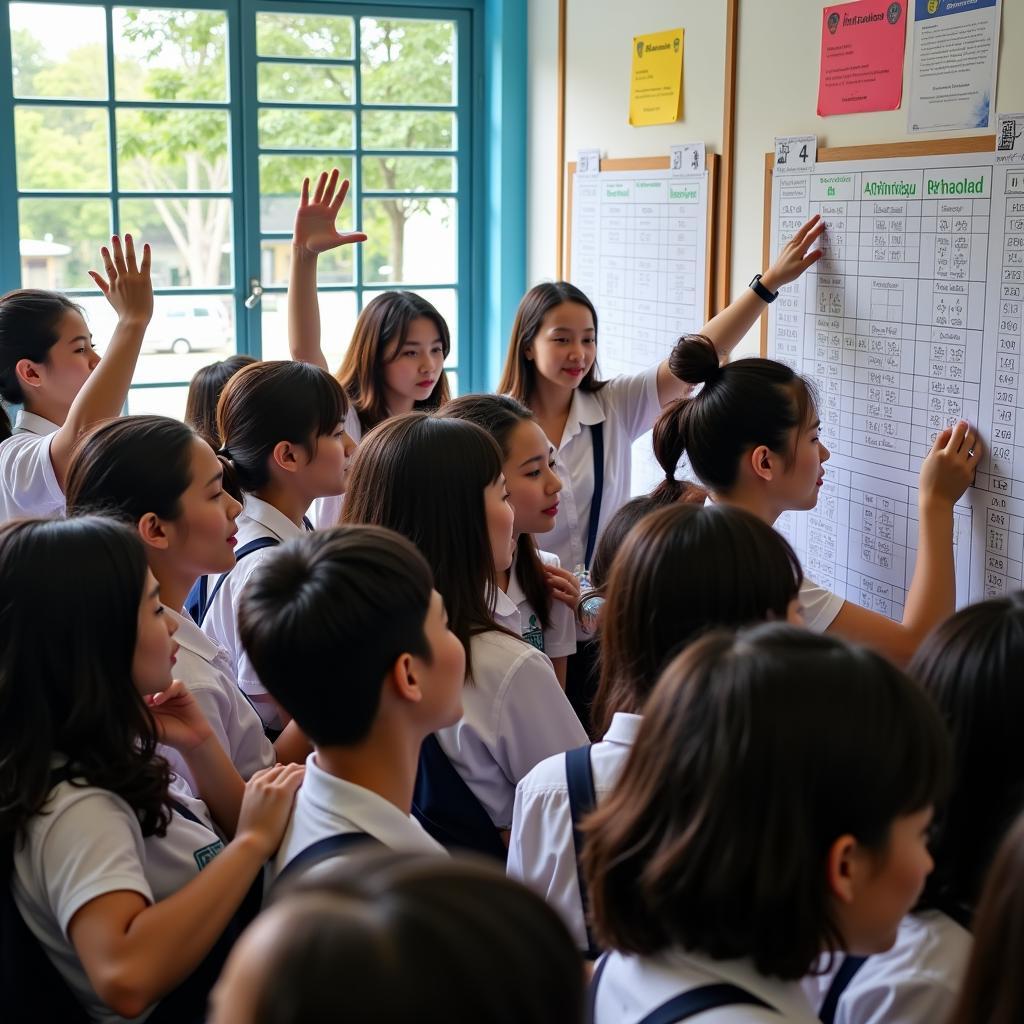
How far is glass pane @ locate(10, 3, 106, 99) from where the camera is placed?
386 centimetres

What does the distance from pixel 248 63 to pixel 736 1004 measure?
3777mm

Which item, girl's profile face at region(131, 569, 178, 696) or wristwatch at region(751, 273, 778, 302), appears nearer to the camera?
girl's profile face at region(131, 569, 178, 696)

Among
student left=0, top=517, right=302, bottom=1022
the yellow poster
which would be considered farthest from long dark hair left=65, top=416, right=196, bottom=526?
the yellow poster

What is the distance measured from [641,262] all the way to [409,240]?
120 cm

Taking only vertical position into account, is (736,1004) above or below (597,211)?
below

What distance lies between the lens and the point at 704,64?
3.14 meters

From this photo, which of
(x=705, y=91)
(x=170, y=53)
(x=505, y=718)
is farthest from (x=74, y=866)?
(x=170, y=53)

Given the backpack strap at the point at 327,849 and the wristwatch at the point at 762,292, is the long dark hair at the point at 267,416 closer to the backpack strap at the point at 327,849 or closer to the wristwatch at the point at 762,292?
the wristwatch at the point at 762,292

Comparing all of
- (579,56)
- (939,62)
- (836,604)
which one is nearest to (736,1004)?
(836,604)

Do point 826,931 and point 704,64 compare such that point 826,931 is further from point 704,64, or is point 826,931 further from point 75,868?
point 704,64

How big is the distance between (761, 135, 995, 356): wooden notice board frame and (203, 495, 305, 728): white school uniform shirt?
1.24m

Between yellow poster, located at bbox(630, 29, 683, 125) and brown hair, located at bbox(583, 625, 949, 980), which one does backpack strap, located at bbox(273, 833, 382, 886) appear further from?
yellow poster, located at bbox(630, 29, 683, 125)

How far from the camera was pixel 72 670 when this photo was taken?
4.69 feet

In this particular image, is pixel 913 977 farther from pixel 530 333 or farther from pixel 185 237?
pixel 185 237
